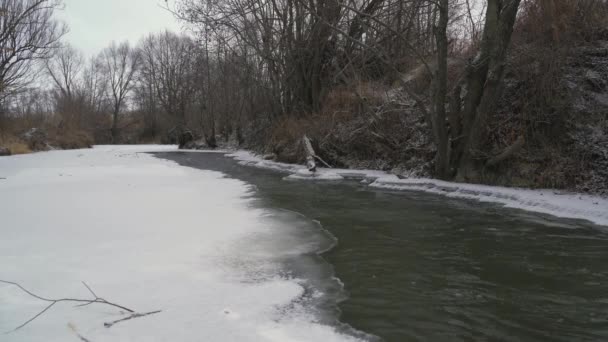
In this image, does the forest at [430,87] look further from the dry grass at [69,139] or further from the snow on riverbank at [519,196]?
the dry grass at [69,139]

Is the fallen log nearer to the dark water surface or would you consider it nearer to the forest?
A: the forest

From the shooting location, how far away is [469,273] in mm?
3703

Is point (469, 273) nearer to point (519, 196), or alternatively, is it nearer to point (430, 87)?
point (519, 196)

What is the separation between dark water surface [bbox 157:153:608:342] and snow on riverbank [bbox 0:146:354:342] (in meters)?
0.56

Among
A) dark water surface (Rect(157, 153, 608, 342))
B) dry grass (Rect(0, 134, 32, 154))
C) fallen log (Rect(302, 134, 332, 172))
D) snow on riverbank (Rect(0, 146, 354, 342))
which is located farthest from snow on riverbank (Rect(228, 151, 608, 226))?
dry grass (Rect(0, 134, 32, 154))

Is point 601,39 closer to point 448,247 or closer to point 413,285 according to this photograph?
point 448,247

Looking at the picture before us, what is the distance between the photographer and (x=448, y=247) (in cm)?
455

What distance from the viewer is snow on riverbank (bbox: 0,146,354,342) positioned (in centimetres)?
258

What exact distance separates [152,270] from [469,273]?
9.31ft

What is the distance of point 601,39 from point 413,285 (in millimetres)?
8798

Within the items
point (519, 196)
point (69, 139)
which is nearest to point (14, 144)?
point (69, 139)

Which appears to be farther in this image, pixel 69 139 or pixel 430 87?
pixel 69 139

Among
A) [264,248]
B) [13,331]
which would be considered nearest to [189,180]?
[264,248]

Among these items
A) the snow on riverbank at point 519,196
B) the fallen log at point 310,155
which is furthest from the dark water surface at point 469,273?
Result: the fallen log at point 310,155
